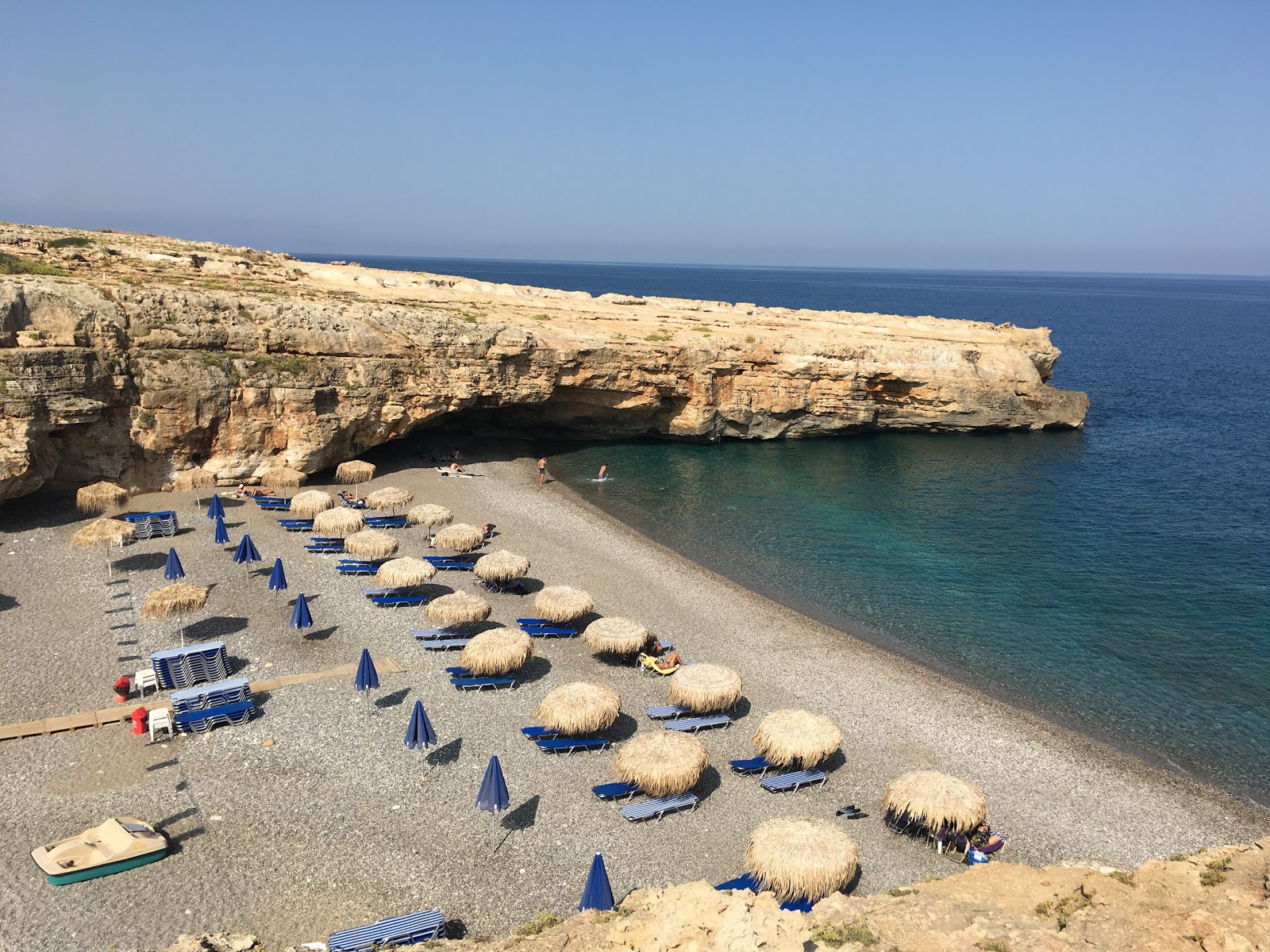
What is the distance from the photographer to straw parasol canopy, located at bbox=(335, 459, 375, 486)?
30.1 meters

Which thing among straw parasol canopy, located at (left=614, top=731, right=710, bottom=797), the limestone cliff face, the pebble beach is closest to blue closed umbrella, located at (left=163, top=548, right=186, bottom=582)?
the pebble beach

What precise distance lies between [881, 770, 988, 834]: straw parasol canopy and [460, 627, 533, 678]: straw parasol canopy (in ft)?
27.4

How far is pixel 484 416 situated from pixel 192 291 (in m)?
15.3

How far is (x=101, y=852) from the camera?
11031mm

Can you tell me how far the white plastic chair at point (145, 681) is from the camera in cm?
1565

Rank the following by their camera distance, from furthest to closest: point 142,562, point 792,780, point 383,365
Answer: point 383,365 < point 142,562 < point 792,780

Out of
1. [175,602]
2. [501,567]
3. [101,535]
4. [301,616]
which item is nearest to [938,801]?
[501,567]

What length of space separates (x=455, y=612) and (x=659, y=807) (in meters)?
7.82

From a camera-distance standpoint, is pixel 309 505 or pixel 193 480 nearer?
pixel 309 505

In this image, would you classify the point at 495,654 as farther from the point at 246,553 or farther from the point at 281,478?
the point at 281,478

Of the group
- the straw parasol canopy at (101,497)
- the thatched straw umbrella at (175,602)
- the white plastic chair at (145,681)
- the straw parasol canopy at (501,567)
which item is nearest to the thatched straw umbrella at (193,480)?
the straw parasol canopy at (101,497)

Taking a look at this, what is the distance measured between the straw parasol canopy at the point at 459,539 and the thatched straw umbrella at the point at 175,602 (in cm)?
692

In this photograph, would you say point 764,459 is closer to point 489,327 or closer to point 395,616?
point 489,327

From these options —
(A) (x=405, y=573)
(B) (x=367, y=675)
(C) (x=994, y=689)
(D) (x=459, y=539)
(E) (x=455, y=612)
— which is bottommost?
(C) (x=994, y=689)
